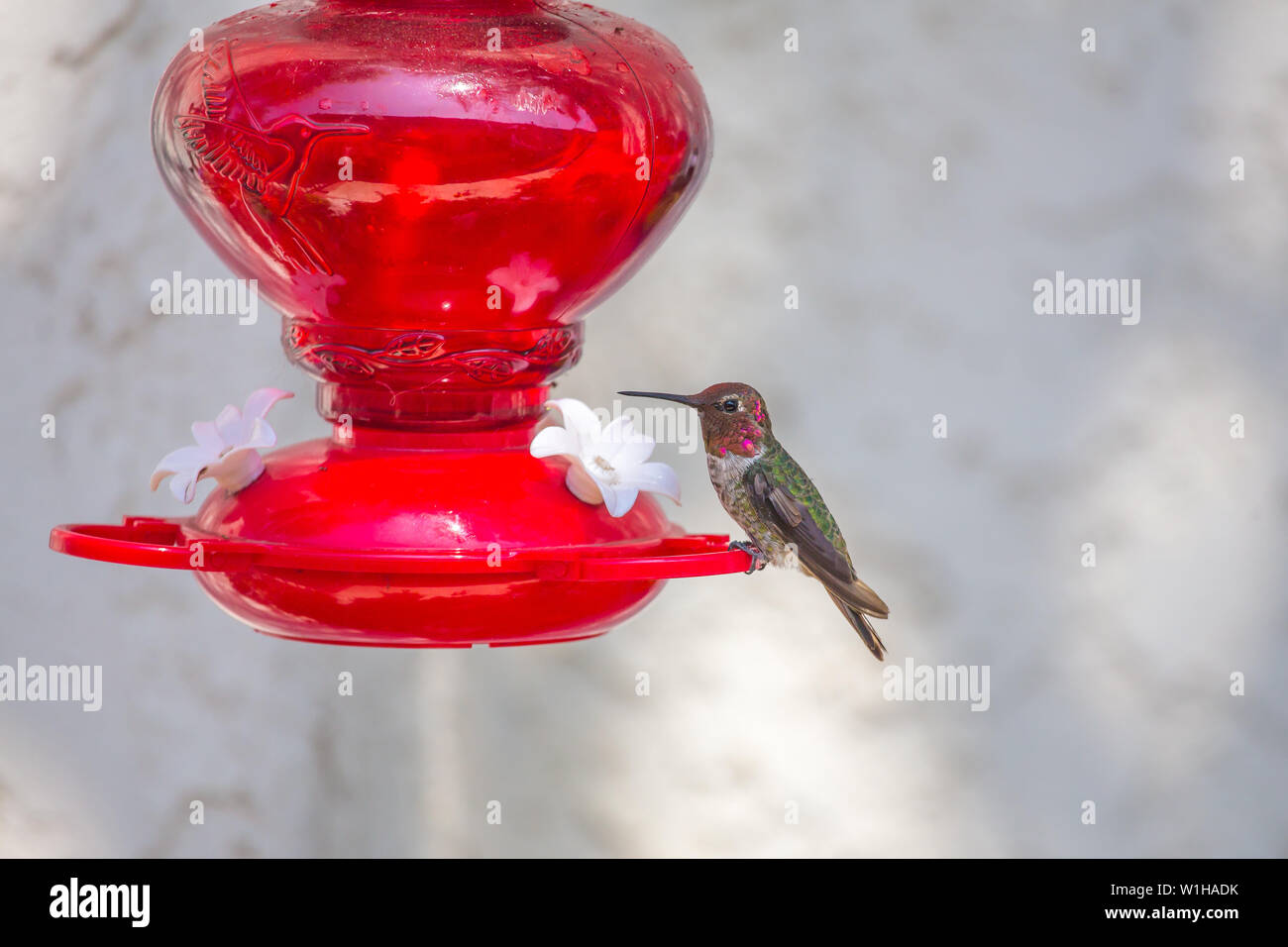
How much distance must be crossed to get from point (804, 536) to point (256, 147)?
2.97 feet

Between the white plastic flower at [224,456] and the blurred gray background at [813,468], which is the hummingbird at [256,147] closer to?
the white plastic flower at [224,456]

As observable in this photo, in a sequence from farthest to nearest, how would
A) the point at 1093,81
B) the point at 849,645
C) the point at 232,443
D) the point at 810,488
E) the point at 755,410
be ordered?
the point at 849,645
the point at 1093,81
the point at 810,488
the point at 755,410
the point at 232,443

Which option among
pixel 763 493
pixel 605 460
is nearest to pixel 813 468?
pixel 763 493

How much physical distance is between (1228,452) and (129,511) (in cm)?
230

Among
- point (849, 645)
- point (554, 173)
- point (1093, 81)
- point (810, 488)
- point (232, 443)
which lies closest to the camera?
point (554, 173)

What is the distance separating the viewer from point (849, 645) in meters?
3.01

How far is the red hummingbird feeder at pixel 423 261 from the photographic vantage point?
135 cm

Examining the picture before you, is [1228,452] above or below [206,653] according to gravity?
above

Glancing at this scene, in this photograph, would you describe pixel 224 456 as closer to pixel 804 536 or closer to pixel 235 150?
pixel 235 150

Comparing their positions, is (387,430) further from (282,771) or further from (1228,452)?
(1228,452)

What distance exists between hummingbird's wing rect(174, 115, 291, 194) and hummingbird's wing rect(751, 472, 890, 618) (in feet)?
2.68

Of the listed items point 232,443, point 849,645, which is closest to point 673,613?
point 849,645

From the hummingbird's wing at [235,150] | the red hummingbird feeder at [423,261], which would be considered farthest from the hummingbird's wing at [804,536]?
the hummingbird's wing at [235,150]

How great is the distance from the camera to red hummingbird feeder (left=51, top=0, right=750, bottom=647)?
135 cm
